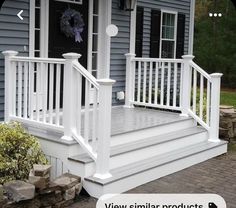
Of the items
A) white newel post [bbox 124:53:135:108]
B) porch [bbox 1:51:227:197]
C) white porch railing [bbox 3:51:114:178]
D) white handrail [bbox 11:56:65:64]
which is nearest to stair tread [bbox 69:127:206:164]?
porch [bbox 1:51:227:197]

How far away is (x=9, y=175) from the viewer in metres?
4.73

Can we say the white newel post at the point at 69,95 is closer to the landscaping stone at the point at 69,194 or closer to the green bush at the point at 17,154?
the green bush at the point at 17,154

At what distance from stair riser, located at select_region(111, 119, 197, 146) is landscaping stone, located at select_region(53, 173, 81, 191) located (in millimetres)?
915

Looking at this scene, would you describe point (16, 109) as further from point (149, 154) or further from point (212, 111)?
point (212, 111)

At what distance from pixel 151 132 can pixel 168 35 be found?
13.5 feet

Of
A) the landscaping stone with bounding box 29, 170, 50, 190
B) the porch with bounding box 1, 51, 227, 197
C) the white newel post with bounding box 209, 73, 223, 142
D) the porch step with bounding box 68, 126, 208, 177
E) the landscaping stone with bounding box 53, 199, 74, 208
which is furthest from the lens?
the white newel post with bounding box 209, 73, 223, 142

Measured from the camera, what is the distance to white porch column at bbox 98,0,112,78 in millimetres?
7773

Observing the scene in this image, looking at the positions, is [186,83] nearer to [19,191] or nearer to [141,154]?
[141,154]

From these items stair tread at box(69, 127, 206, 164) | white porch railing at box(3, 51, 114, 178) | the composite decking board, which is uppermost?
white porch railing at box(3, 51, 114, 178)

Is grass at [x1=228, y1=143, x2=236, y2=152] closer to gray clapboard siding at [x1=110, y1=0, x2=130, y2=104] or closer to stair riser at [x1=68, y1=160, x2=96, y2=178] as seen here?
gray clapboard siding at [x1=110, y1=0, x2=130, y2=104]

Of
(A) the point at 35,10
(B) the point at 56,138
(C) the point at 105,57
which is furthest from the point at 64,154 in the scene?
(C) the point at 105,57

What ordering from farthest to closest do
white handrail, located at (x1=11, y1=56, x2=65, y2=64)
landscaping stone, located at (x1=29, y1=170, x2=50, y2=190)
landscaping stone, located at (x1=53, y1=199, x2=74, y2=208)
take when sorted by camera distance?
white handrail, located at (x1=11, y1=56, x2=65, y2=64), landscaping stone, located at (x1=53, y1=199, x2=74, y2=208), landscaping stone, located at (x1=29, y1=170, x2=50, y2=190)

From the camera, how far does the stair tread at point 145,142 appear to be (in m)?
5.02

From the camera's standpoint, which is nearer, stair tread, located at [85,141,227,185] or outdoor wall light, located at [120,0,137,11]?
stair tread, located at [85,141,227,185]
